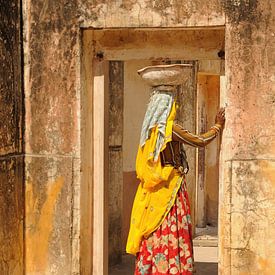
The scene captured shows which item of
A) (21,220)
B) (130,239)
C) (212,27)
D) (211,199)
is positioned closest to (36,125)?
(21,220)

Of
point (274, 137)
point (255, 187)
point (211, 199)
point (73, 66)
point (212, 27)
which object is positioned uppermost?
point (212, 27)

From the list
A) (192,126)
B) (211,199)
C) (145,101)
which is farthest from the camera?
(211,199)

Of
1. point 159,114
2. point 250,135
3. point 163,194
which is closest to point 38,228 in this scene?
point 163,194

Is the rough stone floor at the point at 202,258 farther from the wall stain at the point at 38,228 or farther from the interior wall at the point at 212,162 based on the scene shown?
the wall stain at the point at 38,228

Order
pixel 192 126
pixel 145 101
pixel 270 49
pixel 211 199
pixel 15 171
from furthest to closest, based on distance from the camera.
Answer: pixel 211 199, pixel 192 126, pixel 145 101, pixel 15 171, pixel 270 49

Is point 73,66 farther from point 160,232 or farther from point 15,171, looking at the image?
point 160,232

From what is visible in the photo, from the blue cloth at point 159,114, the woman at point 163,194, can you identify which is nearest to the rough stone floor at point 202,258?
the woman at point 163,194

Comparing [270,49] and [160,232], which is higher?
[270,49]

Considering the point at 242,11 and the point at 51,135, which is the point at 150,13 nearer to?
the point at 242,11

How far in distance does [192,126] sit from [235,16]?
3.89 metres

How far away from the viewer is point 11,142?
467 cm

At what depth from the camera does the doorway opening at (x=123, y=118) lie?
15.9 feet

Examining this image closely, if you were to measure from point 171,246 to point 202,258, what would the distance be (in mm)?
2593

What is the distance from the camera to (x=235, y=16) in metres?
4.44
